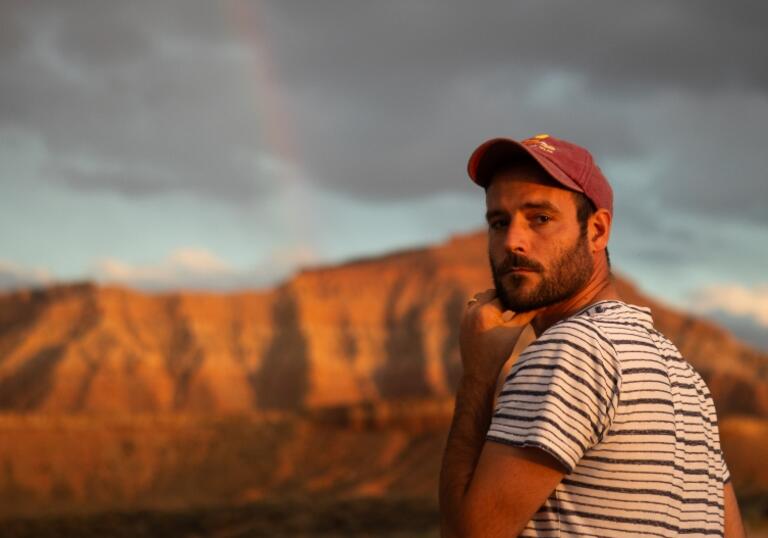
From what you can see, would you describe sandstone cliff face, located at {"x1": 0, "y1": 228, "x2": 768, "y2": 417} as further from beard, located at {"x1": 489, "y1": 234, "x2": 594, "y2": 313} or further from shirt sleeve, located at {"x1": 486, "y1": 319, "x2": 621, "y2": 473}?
shirt sleeve, located at {"x1": 486, "y1": 319, "x2": 621, "y2": 473}

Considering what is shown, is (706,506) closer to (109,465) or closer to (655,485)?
(655,485)

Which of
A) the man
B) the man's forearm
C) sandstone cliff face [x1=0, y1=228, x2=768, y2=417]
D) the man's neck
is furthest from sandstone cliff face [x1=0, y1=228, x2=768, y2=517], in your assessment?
the man's forearm

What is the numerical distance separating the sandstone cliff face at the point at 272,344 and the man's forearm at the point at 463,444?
74532 mm

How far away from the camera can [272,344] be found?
3620 inches

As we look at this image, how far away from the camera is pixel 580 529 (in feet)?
7.79

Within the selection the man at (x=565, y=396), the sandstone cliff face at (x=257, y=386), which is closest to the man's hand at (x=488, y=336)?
the man at (x=565, y=396)

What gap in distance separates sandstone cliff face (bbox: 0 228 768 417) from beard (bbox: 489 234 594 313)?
74314 mm

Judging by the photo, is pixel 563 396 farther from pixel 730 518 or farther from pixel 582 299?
pixel 730 518

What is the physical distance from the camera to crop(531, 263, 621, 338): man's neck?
279cm

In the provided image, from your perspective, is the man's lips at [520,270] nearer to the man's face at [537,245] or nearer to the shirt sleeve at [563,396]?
the man's face at [537,245]

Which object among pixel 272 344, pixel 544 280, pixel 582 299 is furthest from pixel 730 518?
pixel 272 344

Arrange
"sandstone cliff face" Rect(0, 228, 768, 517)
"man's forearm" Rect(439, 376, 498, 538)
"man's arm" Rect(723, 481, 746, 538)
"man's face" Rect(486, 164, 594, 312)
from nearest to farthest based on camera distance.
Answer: "man's forearm" Rect(439, 376, 498, 538), "man's face" Rect(486, 164, 594, 312), "man's arm" Rect(723, 481, 746, 538), "sandstone cliff face" Rect(0, 228, 768, 517)

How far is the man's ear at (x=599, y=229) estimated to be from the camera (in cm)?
280

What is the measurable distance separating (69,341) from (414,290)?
3295 cm
